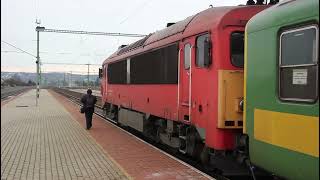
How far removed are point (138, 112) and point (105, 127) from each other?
181 inches

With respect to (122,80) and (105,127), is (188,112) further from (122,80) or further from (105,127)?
(105,127)

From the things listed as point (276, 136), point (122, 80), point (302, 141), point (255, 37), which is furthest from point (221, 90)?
point (122, 80)

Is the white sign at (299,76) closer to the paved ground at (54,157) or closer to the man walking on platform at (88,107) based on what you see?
the paved ground at (54,157)

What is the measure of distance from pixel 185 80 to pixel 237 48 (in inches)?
73.7

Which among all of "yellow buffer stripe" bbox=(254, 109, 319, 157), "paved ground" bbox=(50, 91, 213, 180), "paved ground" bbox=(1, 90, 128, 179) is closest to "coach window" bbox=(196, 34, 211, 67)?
"paved ground" bbox=(50, 91, 213, 180)

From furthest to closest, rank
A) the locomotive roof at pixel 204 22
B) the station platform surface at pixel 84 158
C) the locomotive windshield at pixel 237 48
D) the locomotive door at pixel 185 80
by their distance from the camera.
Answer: the locomotive door at pixel 185 80, the station platform surface at pixel 84 158, the locomotive roof at pixel 204 22, the locomotive windshield at pixel 237 48

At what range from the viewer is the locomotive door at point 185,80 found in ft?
33.7

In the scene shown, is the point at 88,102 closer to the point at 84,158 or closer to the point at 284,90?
the point at 84,158

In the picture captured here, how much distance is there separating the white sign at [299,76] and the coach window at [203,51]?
2.89m

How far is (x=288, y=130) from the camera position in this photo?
6.20 m

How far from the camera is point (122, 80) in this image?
61.4ft

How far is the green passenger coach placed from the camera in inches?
228

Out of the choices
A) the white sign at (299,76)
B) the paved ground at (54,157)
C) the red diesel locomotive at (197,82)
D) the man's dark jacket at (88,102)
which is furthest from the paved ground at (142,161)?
the white sign at (299,76)

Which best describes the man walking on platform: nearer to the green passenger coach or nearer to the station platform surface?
the station platform surface
